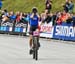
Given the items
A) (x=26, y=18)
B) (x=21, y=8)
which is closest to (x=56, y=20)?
(x=26, y=18)

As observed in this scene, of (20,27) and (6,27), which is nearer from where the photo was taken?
(20,27)

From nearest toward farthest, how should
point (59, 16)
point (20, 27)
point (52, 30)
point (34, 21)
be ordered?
1. point (34, 21)
2. point (59, 16)
3. point (52, 30)
4. point (20, 27)

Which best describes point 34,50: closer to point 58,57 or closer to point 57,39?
point 58,57

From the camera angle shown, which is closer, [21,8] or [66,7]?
[66,7]

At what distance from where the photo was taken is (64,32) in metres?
25.5

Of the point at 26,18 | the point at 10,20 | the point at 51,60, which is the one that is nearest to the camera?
the point at 51,60

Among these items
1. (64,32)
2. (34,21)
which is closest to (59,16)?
(64,32)

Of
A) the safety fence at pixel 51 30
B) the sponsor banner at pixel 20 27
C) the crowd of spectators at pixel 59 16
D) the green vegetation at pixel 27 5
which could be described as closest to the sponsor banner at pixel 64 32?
the safety fence at pixel 51 30

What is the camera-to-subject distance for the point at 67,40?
25.3 m

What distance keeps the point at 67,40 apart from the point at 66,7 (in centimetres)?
270

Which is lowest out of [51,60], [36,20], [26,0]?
[51,60]

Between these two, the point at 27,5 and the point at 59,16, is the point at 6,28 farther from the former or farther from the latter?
the point at 27,5

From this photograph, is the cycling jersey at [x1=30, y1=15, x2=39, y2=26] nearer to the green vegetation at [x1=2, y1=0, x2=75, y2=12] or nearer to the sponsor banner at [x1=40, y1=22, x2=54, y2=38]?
the sponsor banner at [x1=40, y1=22, x2=54, y2=38]

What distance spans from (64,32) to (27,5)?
17250mm
